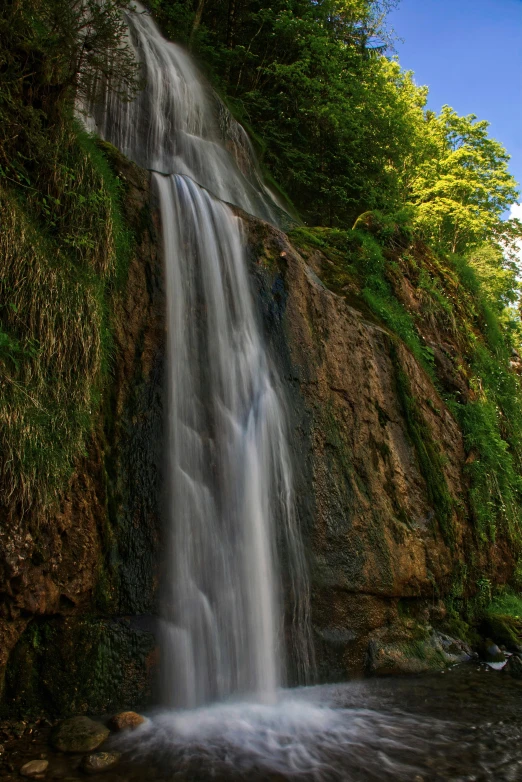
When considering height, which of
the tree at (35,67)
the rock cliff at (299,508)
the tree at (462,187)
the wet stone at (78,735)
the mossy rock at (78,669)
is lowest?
the wet stone at (78,735)

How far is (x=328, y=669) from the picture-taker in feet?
17.8

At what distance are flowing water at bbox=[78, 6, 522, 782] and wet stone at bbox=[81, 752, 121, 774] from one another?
0.12m

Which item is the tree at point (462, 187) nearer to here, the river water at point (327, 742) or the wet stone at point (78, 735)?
the river water at point (327, 742)

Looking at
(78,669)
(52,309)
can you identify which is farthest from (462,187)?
(78,669)

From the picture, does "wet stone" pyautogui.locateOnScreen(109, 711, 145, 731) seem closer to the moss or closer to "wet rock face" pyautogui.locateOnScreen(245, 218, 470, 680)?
"wet rock face" pyautogui.locateOnScreen(245, 218, 470, 680)

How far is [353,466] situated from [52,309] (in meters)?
3.74

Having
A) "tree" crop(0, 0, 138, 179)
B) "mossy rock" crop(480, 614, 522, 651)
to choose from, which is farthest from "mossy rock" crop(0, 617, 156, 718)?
"mossy rock" crop(480, 614, 522, 651)

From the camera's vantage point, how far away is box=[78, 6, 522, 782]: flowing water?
12.2 feet

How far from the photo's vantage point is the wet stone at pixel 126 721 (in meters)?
3.91

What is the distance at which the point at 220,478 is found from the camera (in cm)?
545

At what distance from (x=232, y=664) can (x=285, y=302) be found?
405 centimetres

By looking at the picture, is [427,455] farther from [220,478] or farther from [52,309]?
[52,309]

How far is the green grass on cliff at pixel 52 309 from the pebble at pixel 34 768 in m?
1.54

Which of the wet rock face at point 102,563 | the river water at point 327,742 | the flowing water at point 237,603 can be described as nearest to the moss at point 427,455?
the flowing water at point 237,603
